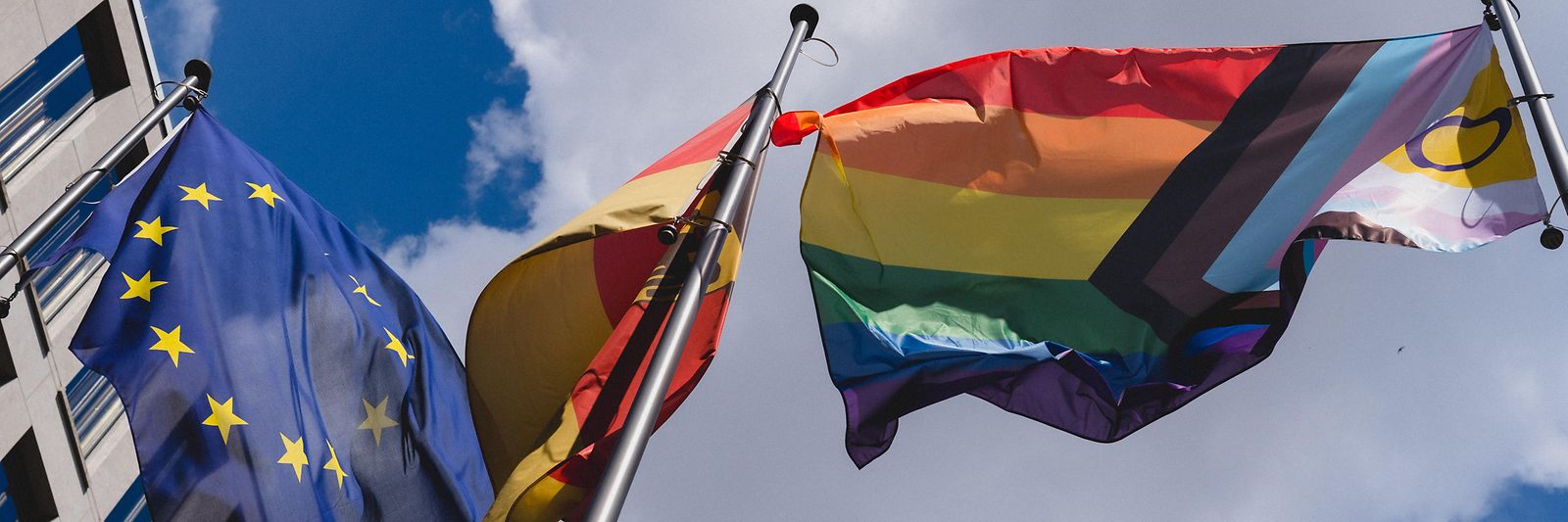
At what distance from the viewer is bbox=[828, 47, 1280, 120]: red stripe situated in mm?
9766

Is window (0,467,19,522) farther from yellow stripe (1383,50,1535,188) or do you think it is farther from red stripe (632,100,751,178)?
yellow stripe (1383,50,1535,188)

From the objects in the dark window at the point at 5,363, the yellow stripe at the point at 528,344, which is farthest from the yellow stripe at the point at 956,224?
the dark window at the point at 5,363

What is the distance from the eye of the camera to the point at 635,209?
7719 millimetres

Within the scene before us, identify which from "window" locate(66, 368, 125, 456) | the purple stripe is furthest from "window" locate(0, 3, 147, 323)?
the purple stripe

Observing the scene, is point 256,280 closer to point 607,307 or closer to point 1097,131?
point 607,307

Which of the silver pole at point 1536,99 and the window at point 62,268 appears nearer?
the silver pole at point 1536,99

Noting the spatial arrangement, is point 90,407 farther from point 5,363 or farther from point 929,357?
point 929,357

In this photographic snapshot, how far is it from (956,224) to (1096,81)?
1.66 metres

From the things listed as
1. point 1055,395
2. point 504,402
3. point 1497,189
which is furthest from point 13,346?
point 1497,189

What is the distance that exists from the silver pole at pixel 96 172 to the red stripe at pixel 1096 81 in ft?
19.4

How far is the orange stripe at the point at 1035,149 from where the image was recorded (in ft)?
31.3

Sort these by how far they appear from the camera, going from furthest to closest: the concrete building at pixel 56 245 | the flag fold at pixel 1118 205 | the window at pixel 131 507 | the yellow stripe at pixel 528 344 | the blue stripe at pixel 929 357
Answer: the window at pixel 131 507 → the concrete building at pixel 56 245 → the blue stripe at pixel 929 357 → the flag fold at pixel 1118 205 → the yellow stripe at pixel 528 344

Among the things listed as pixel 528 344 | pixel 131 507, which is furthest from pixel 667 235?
pixel 131 507

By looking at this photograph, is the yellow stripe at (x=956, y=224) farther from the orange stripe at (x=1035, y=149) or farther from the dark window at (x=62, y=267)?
the dark window at (x=62, y=267)
